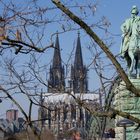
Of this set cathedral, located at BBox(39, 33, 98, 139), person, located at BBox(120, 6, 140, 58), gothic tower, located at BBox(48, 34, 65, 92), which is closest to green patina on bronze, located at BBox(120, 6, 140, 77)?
person, located at BBox(120, 6, 140, 58)

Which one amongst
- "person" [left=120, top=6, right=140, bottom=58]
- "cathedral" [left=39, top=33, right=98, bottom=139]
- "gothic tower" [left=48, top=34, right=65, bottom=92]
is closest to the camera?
"gothic tower" [left=48, top=34, right=65, bottom=92]

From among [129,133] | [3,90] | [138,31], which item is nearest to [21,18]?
[3,90]

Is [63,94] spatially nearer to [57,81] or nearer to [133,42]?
[57,81]

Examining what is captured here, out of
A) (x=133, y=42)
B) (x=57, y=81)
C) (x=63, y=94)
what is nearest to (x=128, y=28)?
(x=133, y=42)

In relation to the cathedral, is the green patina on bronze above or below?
above

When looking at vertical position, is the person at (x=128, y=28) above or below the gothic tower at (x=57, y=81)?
above

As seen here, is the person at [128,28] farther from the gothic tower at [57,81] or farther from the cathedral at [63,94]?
the gothic tower at [57,81]

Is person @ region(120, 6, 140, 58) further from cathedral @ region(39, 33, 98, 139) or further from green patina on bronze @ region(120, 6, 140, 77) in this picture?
cathedral @ region(39, 33, 98, 139)

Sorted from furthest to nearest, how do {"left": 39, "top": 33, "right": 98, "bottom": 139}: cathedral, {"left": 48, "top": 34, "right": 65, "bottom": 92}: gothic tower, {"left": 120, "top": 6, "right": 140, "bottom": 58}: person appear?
{"left": 120, "top": 6, "right": 140, "bottom": 58}: person, {"left": 39, "top": 33, "right": 98, "bottom": 139}: cathedral, {"left": 48, "top": 34, "right": 65, "bottom": 92}: gothic tower

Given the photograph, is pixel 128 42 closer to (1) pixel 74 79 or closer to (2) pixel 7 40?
(1) pixel 74 79

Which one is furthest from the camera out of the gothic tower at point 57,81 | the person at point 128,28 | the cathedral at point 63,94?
the person at point 128,28

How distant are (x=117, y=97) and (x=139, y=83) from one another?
0.94 m

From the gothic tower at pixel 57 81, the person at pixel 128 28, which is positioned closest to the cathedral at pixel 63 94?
the gothic tower at pixel 57 81

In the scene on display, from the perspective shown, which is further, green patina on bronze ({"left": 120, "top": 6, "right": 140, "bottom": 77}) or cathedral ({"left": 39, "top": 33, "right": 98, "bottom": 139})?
green patina on bronze ({"left": 120, "top": 6, "right": 140, "bottom": 77})
